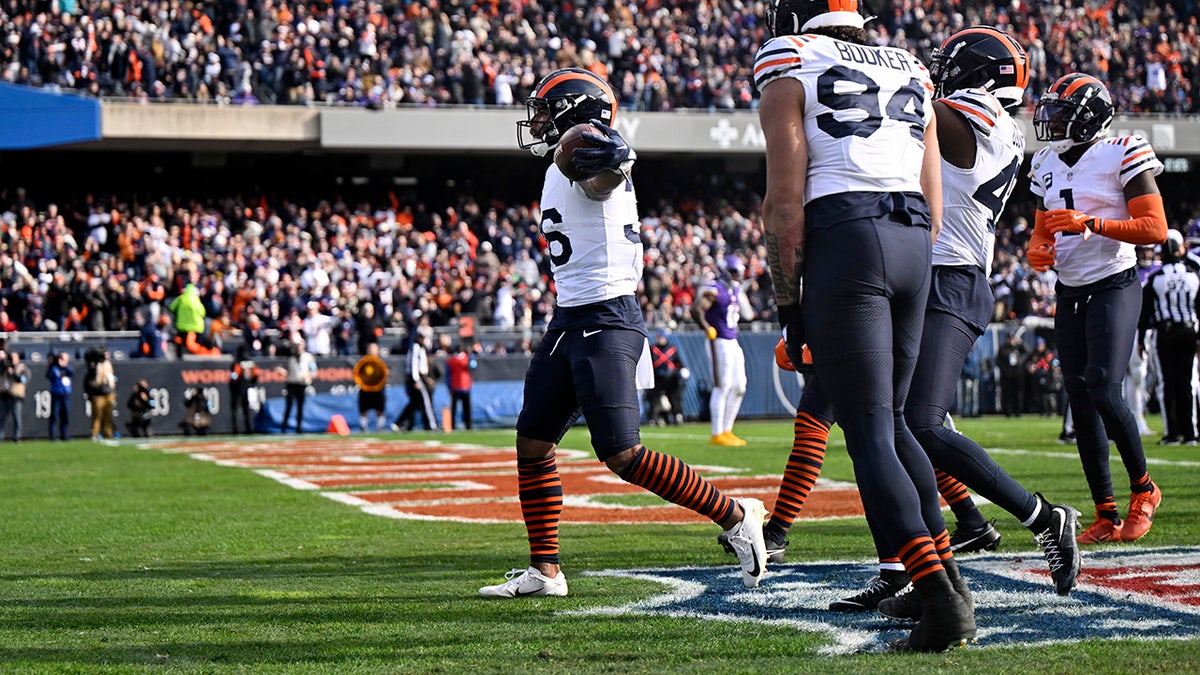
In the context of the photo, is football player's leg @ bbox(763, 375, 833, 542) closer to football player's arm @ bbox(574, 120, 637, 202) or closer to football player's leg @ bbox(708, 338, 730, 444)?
football player's arm @ bbox(574, 120, 637, 202)

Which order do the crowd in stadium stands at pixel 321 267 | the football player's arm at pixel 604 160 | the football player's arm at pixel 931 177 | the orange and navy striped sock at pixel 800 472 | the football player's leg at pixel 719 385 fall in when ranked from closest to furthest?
1. the football player's arm at pixel 931 177
2. the football player's arm at pixel 604 160
3. the orange and navy striped sock at pixel 800 472
4. the football player's leg at pixel 719 385
5. the crowd in stadium stands at pixel 321 267

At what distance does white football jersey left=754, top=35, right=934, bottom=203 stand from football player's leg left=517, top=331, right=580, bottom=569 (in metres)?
1.56

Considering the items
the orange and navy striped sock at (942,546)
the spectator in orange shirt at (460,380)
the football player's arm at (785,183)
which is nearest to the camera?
the football player's arm at (785,183)

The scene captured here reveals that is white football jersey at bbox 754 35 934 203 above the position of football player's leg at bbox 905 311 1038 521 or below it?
above

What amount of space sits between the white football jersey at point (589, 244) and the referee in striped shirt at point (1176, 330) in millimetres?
9605

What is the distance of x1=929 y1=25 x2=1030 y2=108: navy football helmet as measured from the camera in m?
5.81

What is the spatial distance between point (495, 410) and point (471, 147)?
33.3ft

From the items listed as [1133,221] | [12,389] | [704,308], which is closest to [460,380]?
[12,389]

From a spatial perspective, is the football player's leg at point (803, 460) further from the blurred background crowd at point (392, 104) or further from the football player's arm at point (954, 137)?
the blurred background crowd at point (392, 104)

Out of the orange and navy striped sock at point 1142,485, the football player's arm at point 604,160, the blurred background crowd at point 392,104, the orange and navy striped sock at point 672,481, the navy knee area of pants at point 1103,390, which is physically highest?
the blurred background crowd at point 392,104

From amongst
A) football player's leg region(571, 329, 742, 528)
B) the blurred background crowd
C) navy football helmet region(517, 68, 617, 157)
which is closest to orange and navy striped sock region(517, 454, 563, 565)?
football player's leg region(571, 329, 742, 528)

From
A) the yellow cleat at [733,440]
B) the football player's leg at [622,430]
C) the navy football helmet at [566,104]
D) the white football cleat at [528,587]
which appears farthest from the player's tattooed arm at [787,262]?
the yellow cleat at [733,440]

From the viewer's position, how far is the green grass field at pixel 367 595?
13.4ft

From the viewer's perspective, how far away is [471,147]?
32688 millimetres
